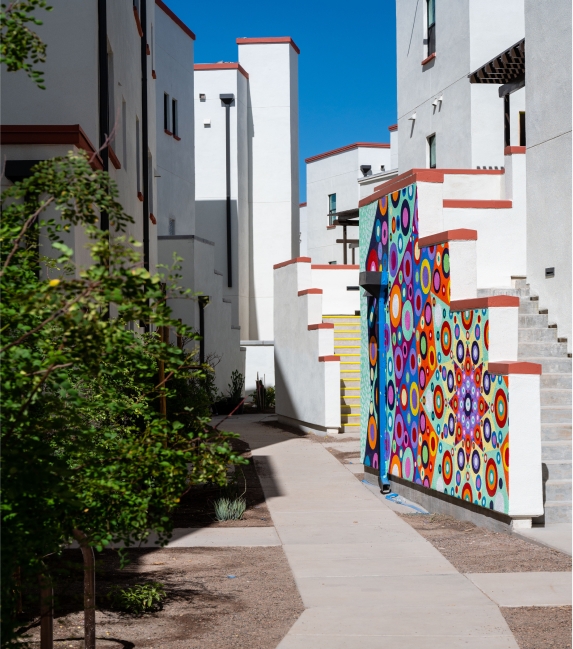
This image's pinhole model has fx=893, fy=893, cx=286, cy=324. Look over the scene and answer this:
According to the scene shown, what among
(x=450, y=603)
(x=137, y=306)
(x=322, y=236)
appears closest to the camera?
(x=137, y=306)

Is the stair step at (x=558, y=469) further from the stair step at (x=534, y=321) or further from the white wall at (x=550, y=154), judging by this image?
the stair step at (x=534, y=321)

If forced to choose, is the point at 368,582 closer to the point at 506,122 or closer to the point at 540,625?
the point at 540,625

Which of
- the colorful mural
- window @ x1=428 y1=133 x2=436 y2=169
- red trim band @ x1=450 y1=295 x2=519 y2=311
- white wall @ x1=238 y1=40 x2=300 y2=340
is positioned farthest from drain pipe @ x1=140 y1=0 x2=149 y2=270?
white wall @ x1=238 y1=40 x2=300 y2=340

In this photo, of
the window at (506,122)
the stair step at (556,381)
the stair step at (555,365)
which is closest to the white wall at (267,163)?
the window at (506,122)

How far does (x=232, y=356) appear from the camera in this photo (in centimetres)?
2745

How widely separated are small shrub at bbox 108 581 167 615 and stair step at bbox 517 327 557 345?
6.65m

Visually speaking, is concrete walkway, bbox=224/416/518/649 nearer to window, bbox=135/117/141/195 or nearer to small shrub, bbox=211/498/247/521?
small shrub, bbox=211/498/247/521

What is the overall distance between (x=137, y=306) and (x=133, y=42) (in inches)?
529

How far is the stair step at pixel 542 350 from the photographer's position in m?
11.4

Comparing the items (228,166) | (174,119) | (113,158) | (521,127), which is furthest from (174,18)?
(113,158)

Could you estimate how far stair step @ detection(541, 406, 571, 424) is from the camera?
10.4 m

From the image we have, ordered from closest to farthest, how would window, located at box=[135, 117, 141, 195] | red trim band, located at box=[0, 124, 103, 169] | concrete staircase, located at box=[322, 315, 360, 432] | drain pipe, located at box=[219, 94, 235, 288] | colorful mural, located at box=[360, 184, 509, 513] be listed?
red trim band, located at box=[0, 124, 103, 169], colorful mural, located at box=[360, 184, 509, 513], window, located at box=[135, 117, 141, 195], concrete staircase, located at box=[322, 315, 360, 432], drain pipe, located at box=[219, 94, 235, 288]

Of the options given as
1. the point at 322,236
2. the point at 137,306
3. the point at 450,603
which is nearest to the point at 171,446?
→ the point at 137,306

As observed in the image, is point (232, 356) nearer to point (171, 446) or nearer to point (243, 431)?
point (243, 431)
